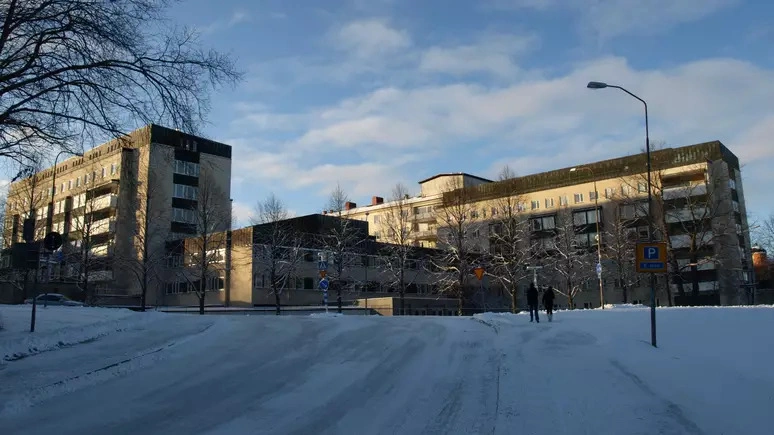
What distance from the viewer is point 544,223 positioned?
8269 cm

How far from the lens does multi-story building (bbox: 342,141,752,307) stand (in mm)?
58656

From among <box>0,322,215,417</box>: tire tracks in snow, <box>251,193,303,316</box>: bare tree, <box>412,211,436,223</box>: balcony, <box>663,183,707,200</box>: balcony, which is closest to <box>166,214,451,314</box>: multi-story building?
<box>251,193,303,316</box>: bare tree

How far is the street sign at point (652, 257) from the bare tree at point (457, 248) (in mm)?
32219

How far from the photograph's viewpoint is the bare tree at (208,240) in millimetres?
50750

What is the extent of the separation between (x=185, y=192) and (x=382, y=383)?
68.9 m

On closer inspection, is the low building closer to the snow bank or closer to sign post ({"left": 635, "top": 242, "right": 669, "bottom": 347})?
the snow bank

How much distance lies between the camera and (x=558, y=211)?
81875 millimetres

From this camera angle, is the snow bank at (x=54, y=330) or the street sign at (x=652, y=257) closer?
the snow bank at (x=54, y=330)

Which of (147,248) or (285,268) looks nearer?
(285,268)

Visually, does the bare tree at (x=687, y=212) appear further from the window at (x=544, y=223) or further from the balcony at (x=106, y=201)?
the balcony at (x=106, y=201)

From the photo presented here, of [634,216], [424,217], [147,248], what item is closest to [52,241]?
[147,248]

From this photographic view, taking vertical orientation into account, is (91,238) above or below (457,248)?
above

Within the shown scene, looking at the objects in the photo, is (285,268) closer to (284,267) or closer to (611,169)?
(284,267)

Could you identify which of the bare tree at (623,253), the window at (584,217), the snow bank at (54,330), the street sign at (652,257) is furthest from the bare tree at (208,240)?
the window at (584,217)
